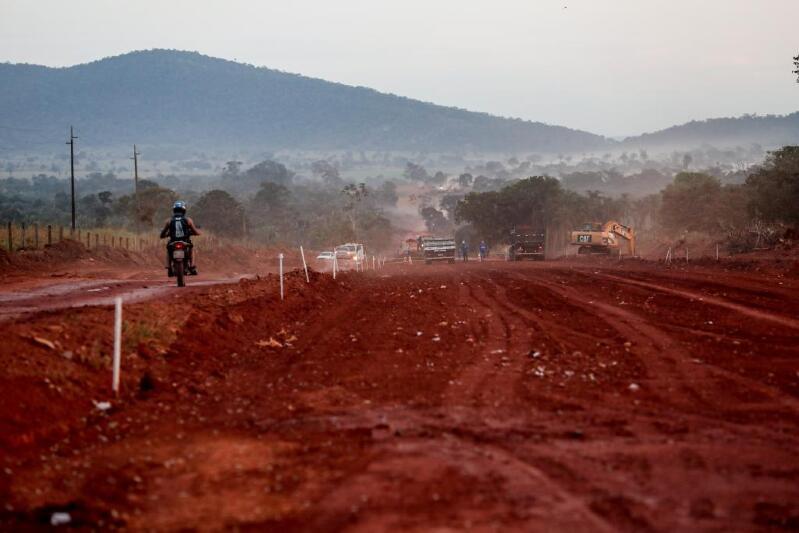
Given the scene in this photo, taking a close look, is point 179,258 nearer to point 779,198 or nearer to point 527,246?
point 779,198

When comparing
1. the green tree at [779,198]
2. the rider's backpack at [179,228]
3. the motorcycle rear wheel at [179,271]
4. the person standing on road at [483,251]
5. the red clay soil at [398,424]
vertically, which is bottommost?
the person standing on road at [483,251]

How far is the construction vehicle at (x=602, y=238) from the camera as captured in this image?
7031cm

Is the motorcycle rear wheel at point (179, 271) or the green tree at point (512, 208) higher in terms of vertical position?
the green tree at point (512, 208)

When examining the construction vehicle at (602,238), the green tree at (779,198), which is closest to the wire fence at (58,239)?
the construction vehicle at (602,238)

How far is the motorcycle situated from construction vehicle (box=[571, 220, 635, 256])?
166ft

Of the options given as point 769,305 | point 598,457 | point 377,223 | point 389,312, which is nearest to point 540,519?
point 598,457

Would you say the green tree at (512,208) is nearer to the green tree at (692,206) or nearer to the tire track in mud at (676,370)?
the green tree at (692,206)

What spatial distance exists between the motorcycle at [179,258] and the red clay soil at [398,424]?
16.4ft

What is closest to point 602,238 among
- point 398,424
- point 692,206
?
point 692,206

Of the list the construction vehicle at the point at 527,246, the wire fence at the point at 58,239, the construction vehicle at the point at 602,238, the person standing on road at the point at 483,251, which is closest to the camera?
the wire fence at the point at 58,239

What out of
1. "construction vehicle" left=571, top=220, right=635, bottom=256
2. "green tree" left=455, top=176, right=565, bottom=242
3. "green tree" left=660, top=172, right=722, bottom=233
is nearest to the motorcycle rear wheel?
"construction vehicle" left=571, top=220, right=635, bottom=256

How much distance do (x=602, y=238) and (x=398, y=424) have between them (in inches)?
2476

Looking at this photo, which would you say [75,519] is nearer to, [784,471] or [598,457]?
[598,457]

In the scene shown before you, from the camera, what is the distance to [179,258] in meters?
23.3
